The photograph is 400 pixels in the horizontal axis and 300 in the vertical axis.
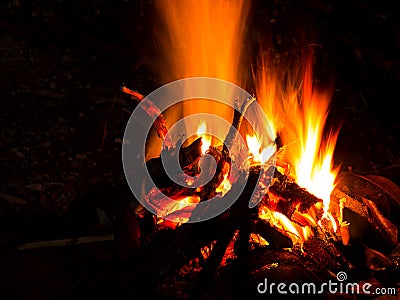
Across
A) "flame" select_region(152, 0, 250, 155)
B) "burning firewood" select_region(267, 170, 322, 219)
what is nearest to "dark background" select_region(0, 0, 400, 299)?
"flame" select_region(152, 0, 250, 155)

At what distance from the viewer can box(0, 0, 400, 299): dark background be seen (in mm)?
3867

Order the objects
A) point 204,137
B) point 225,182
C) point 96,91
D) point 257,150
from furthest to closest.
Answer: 1. point 96,91
2. point 204,137
3. point 257,150
4. point 225,182

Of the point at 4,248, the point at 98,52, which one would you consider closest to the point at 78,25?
the point at 98,52

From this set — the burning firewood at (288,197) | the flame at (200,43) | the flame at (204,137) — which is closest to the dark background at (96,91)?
the flame at (200,43)

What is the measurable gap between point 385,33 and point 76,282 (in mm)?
4054

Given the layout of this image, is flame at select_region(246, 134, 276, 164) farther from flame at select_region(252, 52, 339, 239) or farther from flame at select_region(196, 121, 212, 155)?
flame at select_region(196, 121, 212, 155)

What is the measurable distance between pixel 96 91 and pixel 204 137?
1.85m

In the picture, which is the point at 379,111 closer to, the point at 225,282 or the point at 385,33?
the point at 385,33

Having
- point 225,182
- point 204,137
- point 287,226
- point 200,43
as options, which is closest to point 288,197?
point 287,226

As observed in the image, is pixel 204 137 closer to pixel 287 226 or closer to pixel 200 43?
pixel 287 226

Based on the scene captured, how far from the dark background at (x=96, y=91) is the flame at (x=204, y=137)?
843mm

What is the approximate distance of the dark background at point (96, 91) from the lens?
387 centimetres

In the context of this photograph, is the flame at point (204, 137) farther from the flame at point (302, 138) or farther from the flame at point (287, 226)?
the flame at point (287, 226)

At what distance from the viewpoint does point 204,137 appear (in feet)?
11.6
